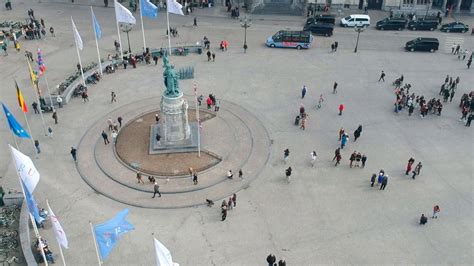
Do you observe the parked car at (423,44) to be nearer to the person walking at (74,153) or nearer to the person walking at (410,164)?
the person walking at (410,164)

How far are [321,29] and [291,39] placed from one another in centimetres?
556

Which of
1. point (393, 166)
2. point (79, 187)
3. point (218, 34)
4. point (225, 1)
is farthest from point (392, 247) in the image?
point (225, 1)

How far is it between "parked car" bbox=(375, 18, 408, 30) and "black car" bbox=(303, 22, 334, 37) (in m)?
7.16

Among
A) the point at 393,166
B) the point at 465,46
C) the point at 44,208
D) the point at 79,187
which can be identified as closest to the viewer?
the point at 44,208

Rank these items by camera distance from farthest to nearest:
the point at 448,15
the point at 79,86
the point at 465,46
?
the point at 448,15, the point at 465,46, the point at 79,86

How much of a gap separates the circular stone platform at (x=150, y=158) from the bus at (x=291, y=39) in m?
22.1

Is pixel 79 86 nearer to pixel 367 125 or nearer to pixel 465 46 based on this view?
pixel 367 125

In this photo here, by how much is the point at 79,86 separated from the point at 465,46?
44.4m

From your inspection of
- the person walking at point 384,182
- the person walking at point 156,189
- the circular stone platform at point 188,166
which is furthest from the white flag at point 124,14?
the person walking at point 384,182

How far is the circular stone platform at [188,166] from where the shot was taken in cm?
3045

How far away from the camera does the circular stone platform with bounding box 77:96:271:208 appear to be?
30.5 m

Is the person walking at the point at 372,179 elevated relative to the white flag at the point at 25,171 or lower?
lower

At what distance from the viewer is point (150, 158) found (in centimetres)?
3372

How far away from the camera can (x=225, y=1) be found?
65.9m
